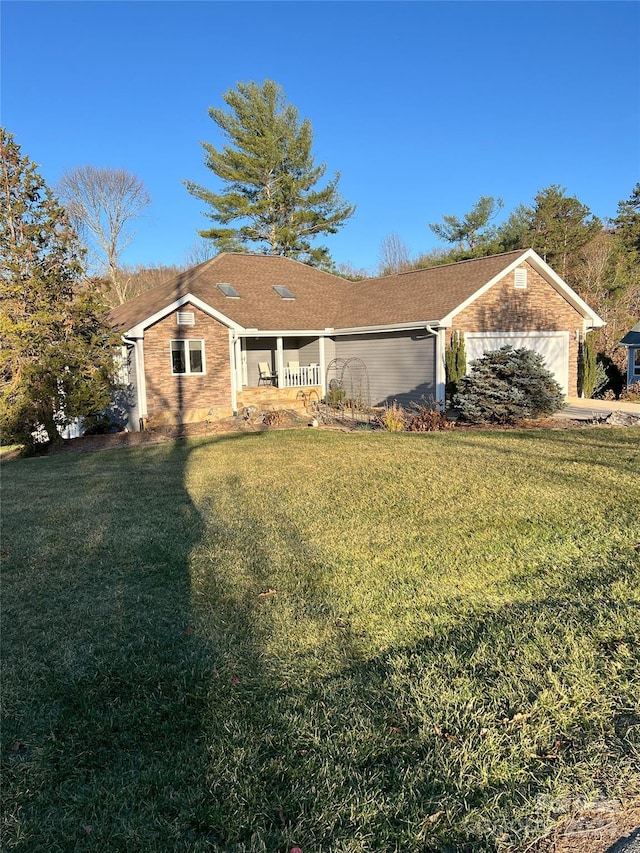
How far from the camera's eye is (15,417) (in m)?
12.4

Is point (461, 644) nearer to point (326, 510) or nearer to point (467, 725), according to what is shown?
point (467, 725)

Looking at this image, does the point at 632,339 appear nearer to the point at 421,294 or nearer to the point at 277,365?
the point at 421,294

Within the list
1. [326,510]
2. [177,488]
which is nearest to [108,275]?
[177,488]

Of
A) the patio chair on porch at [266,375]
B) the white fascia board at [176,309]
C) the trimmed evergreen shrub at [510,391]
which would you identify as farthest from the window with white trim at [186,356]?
the trimmed evergreen shrub at [510,391]

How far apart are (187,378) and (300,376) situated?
4.60 meters

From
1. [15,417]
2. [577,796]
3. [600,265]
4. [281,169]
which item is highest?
[281,169]

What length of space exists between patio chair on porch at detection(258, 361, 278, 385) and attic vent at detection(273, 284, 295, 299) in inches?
113

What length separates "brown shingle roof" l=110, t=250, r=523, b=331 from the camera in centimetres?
1730

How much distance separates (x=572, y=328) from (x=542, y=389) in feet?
23.6

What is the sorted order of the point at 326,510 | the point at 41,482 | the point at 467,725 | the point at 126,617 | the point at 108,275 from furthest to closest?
the point at 108,275 → the point at 41,482 → the point at 326,510 → the point at 126,617 → the point at 467,725

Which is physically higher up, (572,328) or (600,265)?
(600,265)

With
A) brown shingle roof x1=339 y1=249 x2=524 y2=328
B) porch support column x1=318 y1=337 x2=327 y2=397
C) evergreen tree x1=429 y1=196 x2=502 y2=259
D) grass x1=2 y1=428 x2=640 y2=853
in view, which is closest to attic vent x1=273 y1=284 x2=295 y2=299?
brown shingle roof x1=339 y1=249 x2=524 y2=328

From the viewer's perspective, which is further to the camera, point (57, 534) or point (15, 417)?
point (15, 417)

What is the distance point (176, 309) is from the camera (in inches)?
640
